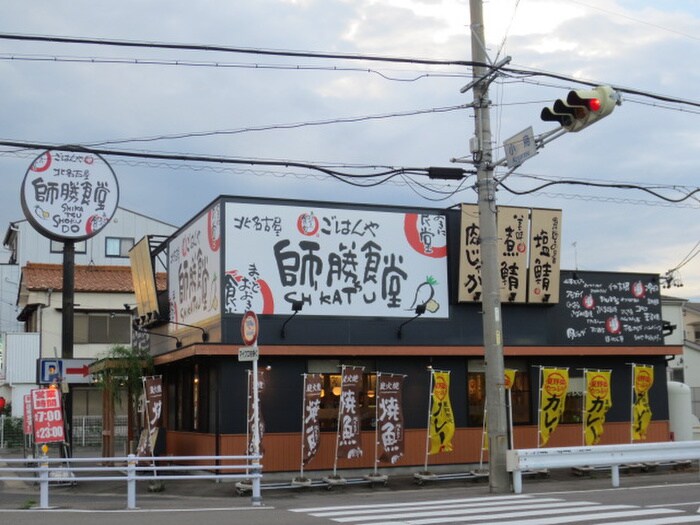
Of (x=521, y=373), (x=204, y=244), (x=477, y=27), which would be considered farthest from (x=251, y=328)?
(x=521, y=373)

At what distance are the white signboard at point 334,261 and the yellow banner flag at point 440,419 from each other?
205 centimetres

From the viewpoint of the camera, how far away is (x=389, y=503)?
51.2ft

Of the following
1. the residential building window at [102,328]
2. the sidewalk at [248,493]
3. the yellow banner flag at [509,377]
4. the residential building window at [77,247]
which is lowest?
the sidewalk at [248,493]

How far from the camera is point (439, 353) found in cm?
2127

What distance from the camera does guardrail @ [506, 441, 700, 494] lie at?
658 inches

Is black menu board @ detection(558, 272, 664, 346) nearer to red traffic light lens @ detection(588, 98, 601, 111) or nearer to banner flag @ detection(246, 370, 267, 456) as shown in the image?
banner flag @ detection(246, 370, 267, 456)

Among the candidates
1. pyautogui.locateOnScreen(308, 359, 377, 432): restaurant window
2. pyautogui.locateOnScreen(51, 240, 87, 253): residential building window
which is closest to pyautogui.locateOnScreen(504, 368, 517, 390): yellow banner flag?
pyautogui.locateOnScreen(308, 359, 377, 432): restaurant window

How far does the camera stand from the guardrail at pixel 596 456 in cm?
1672

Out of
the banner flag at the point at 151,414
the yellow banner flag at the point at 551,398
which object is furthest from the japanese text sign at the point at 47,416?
the yellow banner flag at the point at 551,398

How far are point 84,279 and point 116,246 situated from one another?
9.09 m

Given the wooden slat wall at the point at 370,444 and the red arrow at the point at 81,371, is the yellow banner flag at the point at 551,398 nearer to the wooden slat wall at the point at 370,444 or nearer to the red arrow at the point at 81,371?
the wooden slat wall at the point at 370,444

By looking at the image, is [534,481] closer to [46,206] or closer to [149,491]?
[149,491]

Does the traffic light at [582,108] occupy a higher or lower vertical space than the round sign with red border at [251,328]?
higher

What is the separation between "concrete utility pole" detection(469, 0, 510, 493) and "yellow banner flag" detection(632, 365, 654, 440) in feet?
23.8
